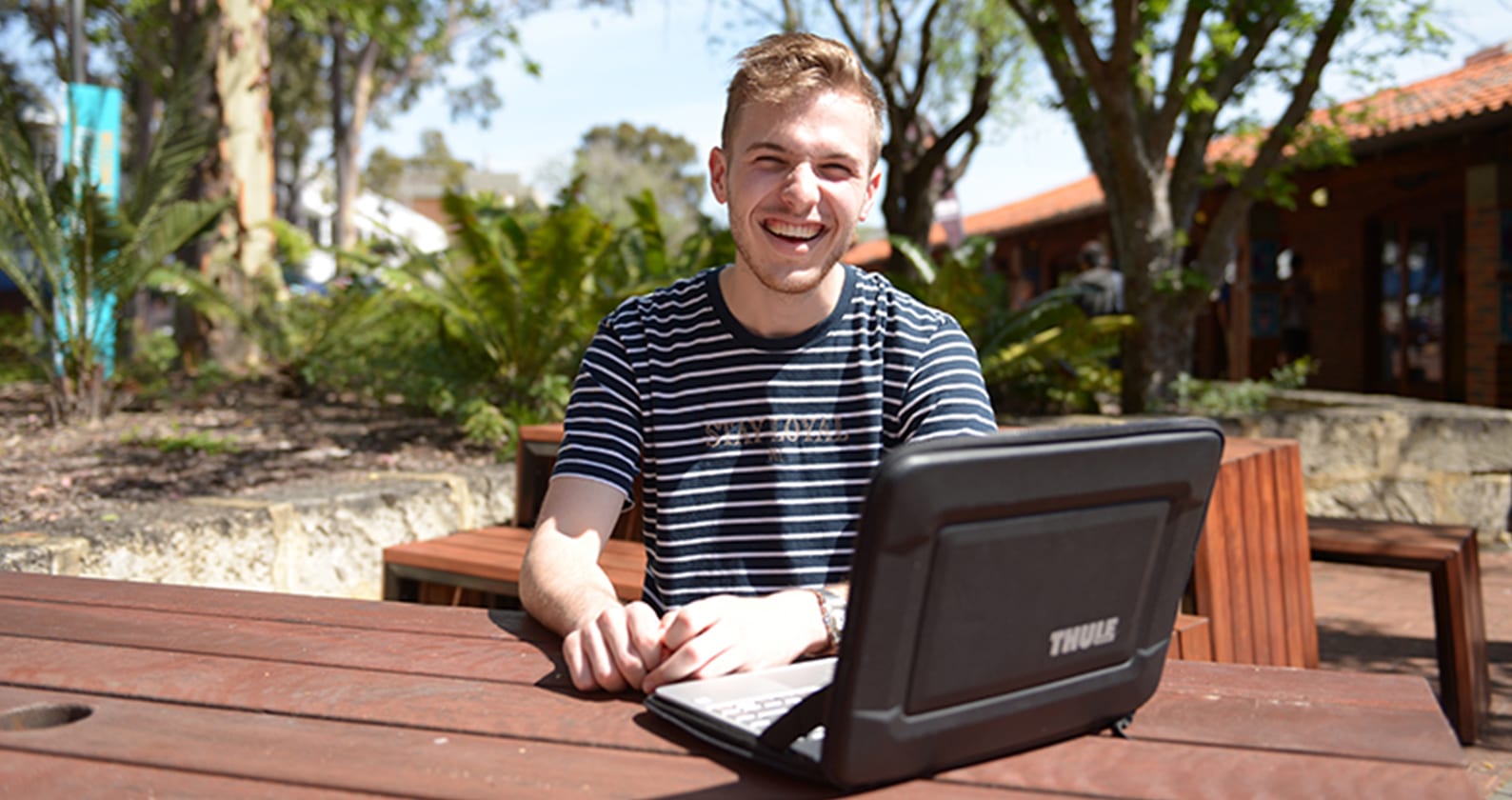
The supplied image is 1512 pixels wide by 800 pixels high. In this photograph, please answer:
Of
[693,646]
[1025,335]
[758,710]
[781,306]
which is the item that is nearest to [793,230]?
[781,306]

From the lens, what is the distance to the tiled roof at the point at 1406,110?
10078mm

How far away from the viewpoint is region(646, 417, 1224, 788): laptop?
972 millimetres

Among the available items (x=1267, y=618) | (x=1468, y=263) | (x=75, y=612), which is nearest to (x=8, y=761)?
(x=75, y=612)

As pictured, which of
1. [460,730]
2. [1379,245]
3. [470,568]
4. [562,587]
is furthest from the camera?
[1379,245]

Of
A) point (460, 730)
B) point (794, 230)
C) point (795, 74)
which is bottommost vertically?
point (460, 730)

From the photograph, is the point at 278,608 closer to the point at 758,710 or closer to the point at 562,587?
the point at 562,587

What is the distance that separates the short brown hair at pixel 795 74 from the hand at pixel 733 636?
0.75m

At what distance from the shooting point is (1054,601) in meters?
1.09

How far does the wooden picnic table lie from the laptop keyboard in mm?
40

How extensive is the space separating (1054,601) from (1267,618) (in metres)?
2.88

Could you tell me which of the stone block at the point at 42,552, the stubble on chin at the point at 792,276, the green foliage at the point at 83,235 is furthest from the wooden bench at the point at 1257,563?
the green foliage at the point at 83,235

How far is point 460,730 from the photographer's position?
1.26 m

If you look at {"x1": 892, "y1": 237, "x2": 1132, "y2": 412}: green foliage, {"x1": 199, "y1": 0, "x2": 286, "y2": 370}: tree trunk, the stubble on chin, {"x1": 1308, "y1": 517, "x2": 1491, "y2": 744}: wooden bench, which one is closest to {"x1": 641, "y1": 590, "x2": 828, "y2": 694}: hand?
the stubble on chin

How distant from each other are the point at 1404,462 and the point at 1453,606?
12.4 feet
